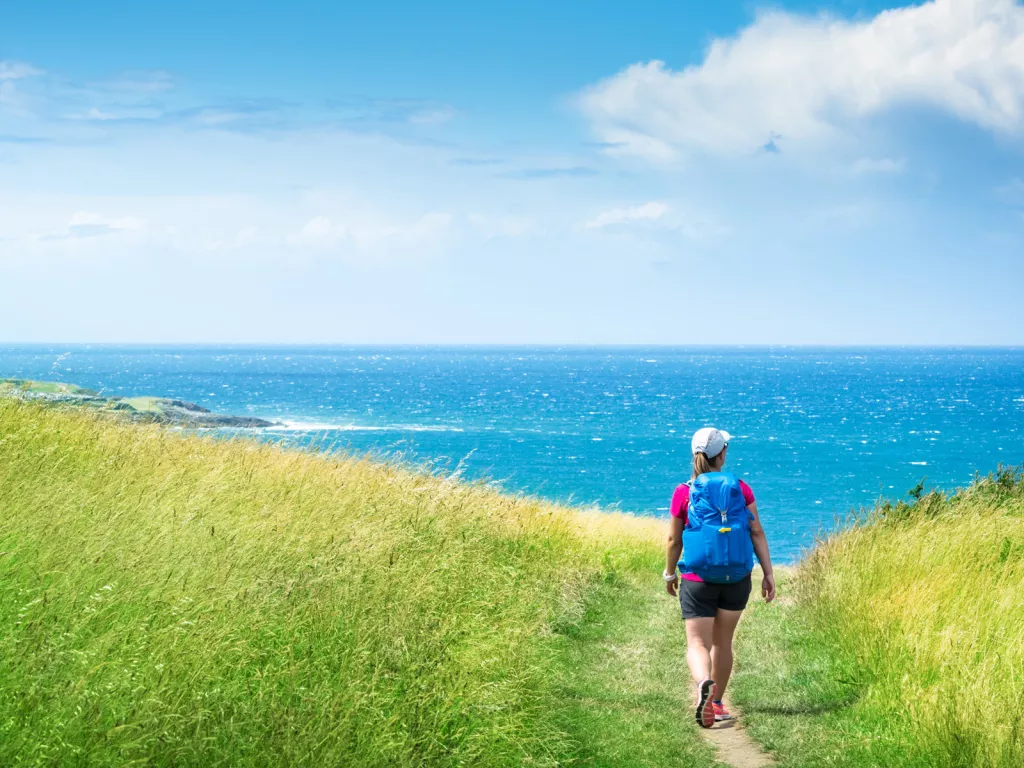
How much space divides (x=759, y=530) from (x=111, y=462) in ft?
19.2

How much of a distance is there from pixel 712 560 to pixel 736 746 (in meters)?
1.48

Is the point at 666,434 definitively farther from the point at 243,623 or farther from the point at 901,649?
the point at 243,623

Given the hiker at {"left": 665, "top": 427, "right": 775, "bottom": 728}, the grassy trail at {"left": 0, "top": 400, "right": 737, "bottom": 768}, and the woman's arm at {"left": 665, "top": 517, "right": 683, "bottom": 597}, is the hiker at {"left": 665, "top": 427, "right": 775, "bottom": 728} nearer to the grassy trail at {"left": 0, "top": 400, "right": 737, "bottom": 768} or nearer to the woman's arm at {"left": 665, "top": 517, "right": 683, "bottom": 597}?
the woman's arm at {"left": 665, "top": 517, "right": 683, "bottom": 597}

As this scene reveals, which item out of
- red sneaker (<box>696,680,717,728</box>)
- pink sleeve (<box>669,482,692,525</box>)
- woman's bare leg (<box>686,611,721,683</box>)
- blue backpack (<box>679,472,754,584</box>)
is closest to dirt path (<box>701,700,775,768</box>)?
red sneaker (<box>696,680,717,728</box>)

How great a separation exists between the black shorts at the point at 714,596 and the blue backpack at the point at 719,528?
10 centimetres

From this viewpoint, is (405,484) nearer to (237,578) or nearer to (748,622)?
(237,578)

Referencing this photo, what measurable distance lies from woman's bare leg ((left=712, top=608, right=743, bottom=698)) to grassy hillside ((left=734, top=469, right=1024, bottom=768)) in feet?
1.62

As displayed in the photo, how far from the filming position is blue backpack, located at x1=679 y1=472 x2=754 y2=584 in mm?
6973

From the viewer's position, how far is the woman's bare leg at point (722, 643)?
7218 mm

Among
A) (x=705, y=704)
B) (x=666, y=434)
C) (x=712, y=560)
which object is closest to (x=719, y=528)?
(x=712, y=560)

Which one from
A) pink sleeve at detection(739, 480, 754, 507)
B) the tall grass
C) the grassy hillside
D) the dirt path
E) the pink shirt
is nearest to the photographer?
the tall grass

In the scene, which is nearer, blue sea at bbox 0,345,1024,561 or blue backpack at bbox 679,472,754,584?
blue backpack at bbox 679,472,754,584

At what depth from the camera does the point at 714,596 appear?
7.18 metres

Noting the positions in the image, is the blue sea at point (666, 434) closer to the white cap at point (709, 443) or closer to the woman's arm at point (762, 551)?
the white cap at point (709, 443)
